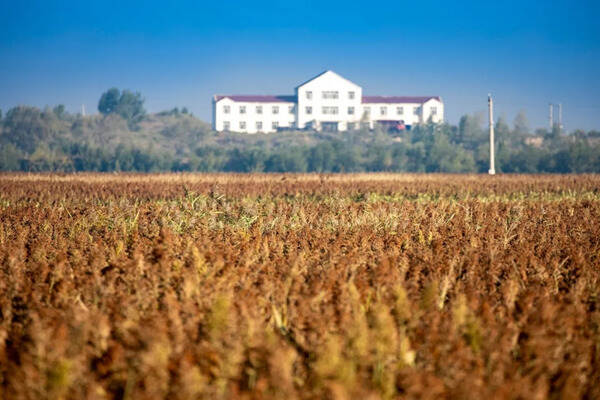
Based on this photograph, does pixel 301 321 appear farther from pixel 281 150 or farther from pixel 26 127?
pixel 26 127

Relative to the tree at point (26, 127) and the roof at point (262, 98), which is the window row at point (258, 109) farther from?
the tree at point (26, 127)

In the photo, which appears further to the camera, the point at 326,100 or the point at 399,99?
the point at 399,99

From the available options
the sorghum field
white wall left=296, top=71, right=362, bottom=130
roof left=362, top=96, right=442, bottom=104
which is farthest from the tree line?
the sorghum field

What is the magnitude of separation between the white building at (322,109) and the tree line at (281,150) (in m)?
Result: 10.7

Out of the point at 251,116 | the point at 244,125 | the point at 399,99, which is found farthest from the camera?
the point at 399,99

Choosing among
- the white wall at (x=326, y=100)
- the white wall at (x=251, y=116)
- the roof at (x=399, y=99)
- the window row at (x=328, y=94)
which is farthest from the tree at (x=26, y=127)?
the roof at (x=399, y=99)

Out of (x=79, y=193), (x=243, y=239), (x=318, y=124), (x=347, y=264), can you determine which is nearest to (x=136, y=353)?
(x=347, y=264)

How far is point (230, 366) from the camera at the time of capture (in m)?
3.24

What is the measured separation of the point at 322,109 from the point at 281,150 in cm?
4004

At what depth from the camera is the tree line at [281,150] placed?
61531mm

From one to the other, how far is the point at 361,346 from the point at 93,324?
52.8 inches

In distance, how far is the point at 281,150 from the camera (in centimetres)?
6725

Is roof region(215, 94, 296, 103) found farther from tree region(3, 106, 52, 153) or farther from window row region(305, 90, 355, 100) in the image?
tree region(3, 106, 52, 153)

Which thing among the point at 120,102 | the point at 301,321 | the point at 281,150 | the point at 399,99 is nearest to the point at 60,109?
the point at 120,102
